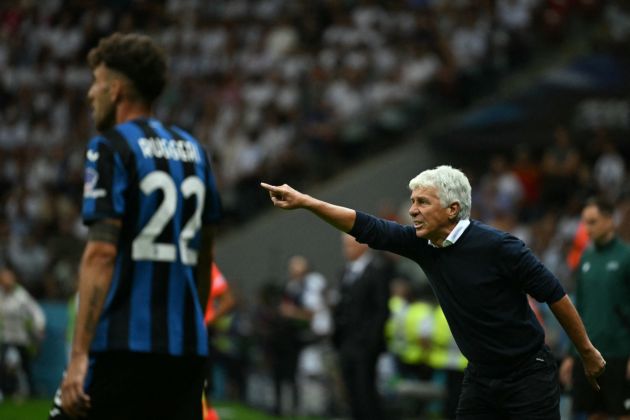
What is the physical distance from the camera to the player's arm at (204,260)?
16.8ft

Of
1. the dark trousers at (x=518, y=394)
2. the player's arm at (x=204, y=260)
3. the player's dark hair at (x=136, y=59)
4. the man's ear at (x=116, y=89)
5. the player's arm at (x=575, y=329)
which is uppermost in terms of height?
the player's dark hair at (x=136, y=59)

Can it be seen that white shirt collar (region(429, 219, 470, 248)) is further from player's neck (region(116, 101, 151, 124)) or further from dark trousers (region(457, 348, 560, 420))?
player's neck (region(116, 101, 151, 124))

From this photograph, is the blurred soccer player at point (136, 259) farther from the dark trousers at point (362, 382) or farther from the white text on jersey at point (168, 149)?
the dark trousers at point (362, 382)

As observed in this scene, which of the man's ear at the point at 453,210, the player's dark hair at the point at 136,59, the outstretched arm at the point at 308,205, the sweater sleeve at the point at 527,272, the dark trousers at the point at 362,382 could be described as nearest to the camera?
the player's dark hair at the point at 136,59

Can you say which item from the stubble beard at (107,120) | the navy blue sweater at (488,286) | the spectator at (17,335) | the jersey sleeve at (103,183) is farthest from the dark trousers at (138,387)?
the spectator at (17,335)

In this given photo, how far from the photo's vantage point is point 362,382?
11.9m

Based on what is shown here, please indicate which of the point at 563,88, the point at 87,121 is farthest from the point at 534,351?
the point at 87,121

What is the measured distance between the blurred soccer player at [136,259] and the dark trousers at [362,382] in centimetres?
692

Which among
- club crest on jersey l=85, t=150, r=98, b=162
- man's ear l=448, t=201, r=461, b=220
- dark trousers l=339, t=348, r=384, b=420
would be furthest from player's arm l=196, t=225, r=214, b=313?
dark trousers l=339, t=348, r=384, b=420

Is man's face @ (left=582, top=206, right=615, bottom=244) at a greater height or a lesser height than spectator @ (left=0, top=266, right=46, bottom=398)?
greater

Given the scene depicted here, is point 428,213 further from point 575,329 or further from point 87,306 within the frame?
point 87,306

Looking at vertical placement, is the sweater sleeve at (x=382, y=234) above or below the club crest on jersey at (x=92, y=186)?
below

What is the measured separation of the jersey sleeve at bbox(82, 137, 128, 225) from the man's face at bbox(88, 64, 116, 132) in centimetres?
27

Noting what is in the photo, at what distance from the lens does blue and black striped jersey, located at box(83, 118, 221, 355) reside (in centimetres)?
470
